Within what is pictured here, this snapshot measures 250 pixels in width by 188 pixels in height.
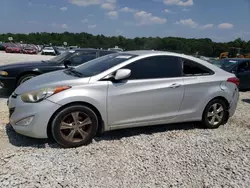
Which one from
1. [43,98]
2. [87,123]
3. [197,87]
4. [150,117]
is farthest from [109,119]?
[197,87]

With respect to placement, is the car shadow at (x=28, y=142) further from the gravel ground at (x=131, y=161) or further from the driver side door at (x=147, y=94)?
the driver side door at (x=147, y=94)

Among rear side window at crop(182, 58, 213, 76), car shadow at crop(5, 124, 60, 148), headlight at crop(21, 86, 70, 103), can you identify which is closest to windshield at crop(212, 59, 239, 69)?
rear side window at crop(182, 58, 213, 76)

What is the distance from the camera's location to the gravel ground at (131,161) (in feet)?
9.96

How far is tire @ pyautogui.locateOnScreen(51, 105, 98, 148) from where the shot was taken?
373cm

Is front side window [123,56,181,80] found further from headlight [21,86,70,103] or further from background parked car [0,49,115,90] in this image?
background parked car [0,49,115,90]

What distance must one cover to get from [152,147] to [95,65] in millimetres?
1767

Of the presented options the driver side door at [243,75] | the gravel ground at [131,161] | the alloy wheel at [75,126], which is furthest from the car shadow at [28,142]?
the driver side door at [243,75]

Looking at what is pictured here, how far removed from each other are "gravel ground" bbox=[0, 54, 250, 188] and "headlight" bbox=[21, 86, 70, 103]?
2.25 feet

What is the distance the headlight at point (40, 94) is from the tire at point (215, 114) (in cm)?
273

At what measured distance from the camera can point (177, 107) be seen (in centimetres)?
461

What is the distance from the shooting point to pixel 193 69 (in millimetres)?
4836

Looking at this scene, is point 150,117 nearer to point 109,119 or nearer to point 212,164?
point 109,119

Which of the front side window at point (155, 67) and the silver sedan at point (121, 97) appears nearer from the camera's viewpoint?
the silver sedan at point (121, 97)

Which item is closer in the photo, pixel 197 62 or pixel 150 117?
pixel 150 117
